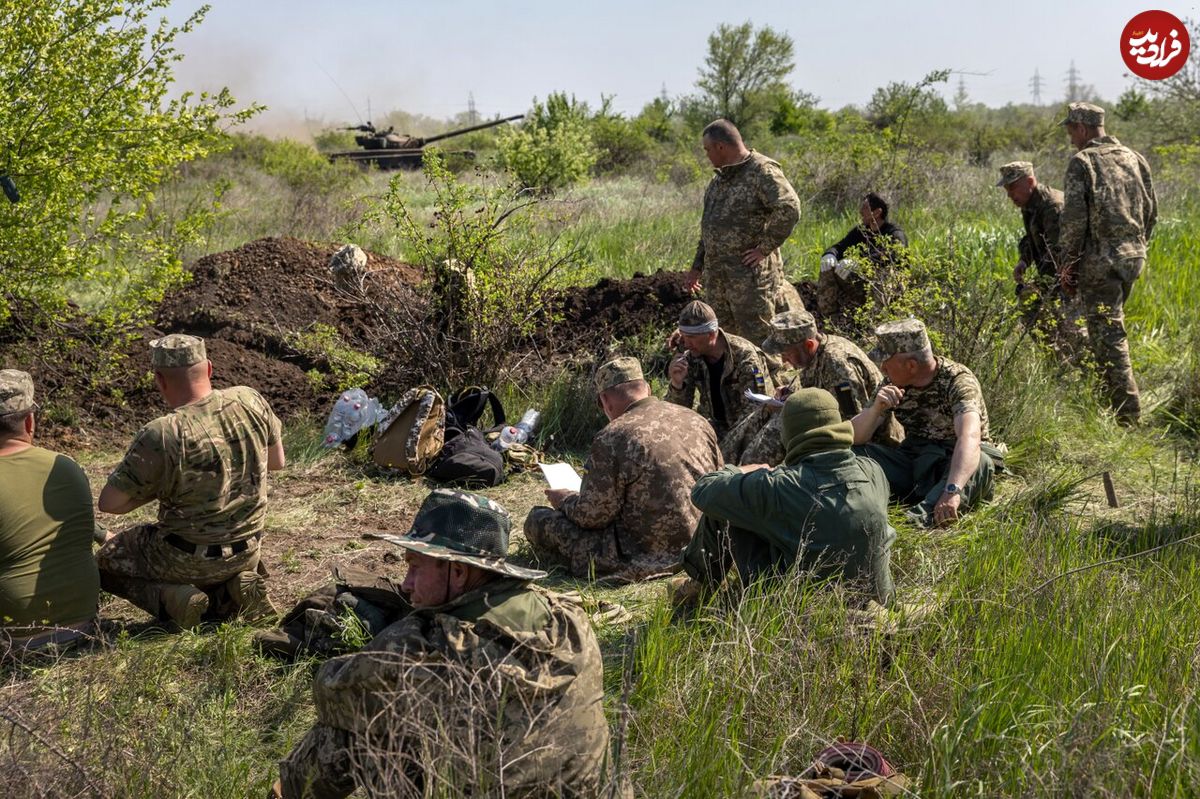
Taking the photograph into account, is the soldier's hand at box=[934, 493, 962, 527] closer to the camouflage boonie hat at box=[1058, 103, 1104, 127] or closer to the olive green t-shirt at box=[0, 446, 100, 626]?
the olive green t-shirt at box=[0, 446, 100, 626]

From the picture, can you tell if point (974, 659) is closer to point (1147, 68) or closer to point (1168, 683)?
point (1168, 683)

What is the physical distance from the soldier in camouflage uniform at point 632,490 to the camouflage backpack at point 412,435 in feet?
5.62

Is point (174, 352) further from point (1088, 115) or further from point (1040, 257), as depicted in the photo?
point (1040, 257)

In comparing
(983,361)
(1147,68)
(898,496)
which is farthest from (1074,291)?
(1147,68)

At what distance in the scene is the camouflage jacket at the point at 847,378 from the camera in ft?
21.6

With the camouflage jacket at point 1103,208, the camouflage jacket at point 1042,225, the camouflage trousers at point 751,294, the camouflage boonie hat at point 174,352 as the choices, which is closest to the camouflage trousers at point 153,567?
the camouflage boonie hat at point 174,352

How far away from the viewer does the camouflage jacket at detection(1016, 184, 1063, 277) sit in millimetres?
8992

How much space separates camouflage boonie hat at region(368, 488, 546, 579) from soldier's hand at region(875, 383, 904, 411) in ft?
11.0

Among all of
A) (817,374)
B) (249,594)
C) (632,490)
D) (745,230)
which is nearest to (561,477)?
(632,490)

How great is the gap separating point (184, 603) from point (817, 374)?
3.71 meters

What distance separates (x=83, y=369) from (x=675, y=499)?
5.46 m

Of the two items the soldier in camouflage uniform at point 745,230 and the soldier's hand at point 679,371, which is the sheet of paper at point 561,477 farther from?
the soldier in camouflage uniform at point 745,230

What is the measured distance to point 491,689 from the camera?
2.94m

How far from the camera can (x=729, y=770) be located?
3.32m
